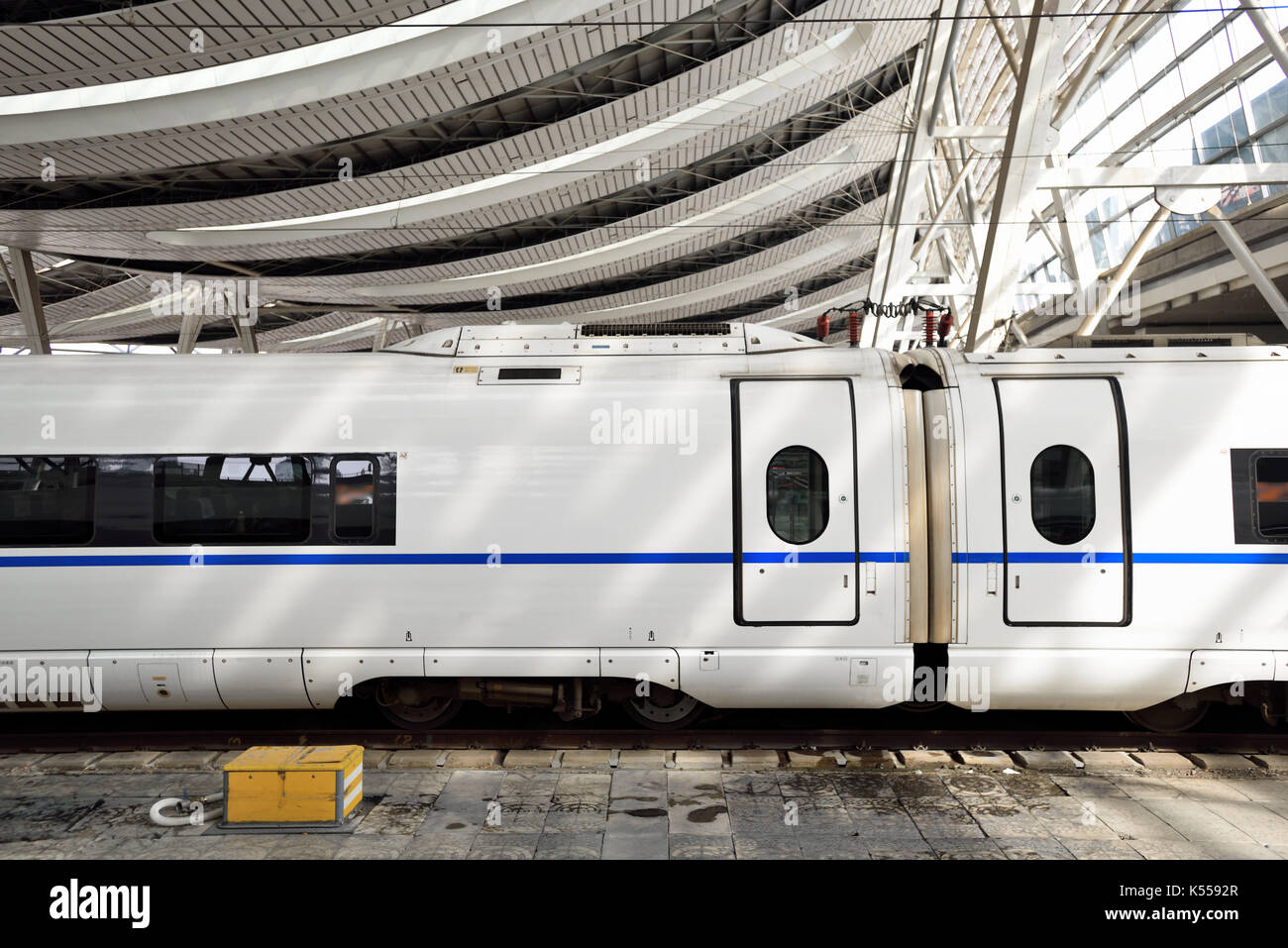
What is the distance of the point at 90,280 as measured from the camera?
37531 mm

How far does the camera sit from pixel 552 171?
75.7 ft

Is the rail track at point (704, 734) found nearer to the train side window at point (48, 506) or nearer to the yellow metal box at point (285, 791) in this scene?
the yellow metal box at point (285, 791)

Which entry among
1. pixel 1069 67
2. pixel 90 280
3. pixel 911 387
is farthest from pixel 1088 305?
pixel 90 280

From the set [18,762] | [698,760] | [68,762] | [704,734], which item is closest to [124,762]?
[68,762]

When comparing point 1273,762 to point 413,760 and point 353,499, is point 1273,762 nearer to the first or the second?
point 413,760

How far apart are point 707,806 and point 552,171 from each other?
2030 cm

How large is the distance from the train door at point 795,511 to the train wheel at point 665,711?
1205mm

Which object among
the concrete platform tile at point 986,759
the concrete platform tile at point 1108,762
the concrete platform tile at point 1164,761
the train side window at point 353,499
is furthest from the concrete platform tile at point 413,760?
the concrete platform tile at point 1164,761

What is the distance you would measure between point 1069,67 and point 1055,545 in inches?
1234

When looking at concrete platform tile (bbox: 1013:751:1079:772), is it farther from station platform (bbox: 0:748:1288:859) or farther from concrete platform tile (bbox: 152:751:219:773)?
concrete platform tile (bbox: 152:751:219:773)

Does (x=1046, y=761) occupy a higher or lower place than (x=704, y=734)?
lower

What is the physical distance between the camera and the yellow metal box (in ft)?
18.9

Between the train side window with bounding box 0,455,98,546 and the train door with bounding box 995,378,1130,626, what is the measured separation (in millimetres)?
7885

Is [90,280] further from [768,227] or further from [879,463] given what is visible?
[879,463]
